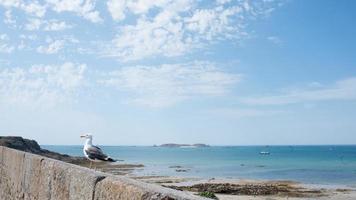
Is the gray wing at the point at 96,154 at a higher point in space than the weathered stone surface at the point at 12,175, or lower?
higher

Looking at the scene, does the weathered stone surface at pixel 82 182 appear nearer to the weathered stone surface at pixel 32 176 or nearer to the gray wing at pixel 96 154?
the weathered stone surface at pixel 32 176

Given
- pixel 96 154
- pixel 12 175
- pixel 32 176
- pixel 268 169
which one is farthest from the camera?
pixel 268 169

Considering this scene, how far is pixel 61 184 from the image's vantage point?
3854 mm

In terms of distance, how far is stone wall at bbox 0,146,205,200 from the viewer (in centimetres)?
259

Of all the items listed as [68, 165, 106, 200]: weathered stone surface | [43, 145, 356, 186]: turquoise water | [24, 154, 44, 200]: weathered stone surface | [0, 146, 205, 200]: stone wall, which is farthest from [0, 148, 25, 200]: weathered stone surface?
[43, 145, 356, 186]: turquoise water

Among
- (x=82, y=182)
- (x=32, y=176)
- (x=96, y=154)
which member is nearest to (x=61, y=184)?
(x=82, y=182)

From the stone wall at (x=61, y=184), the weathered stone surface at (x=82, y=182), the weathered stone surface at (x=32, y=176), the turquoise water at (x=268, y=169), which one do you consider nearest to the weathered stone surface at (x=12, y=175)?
the stone wall at (x=61, y=184)

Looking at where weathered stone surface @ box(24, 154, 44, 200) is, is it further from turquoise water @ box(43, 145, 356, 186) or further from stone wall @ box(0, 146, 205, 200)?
turquoise water @ box(43, 145, 356, 186)

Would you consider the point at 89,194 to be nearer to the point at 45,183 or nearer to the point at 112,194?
the point at 112,194

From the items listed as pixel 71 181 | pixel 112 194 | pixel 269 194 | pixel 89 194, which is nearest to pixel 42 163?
pixel 71 181

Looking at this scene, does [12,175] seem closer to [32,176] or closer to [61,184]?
[32,176]

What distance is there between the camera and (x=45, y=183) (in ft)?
14.1

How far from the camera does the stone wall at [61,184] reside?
8.49 ft

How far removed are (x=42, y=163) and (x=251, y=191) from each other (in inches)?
1067
